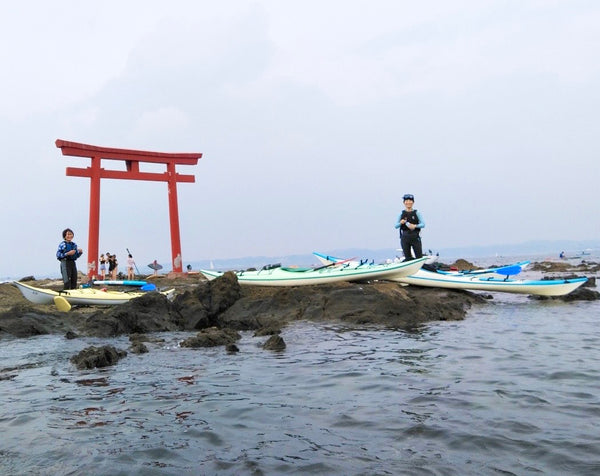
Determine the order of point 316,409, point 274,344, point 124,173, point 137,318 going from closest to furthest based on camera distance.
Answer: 1. point 316,409
2. point 274,344
3. point 137,318
4. point 124,173

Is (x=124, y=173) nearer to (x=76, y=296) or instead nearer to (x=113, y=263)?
(x=113, y=263)

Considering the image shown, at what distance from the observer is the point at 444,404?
4457mm

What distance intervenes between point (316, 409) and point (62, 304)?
368 inches

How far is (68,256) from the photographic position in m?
12.5

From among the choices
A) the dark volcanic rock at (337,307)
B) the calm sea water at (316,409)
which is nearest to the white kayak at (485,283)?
the dark volcanic rock at (337,307)

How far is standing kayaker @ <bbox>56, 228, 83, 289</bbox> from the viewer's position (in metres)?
12.4

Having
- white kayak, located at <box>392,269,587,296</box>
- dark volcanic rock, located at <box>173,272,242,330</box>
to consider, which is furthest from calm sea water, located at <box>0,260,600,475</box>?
white kayak, located at <box>392,269,587,296</box>

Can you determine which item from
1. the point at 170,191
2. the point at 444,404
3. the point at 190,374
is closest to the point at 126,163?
the point at 170,191

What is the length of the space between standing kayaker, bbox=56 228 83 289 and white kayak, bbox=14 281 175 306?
0.57 metres

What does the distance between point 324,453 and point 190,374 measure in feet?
9.58

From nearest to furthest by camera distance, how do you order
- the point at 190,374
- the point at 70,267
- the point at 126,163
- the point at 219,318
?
Result: the point at 190,374 → the point at 219,318 → the point at 70,267 → the point at 126,163

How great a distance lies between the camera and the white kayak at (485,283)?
1377cm

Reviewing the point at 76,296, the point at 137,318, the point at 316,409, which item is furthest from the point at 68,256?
the point at 316,409

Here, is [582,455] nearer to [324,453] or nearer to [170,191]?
[324,453]
